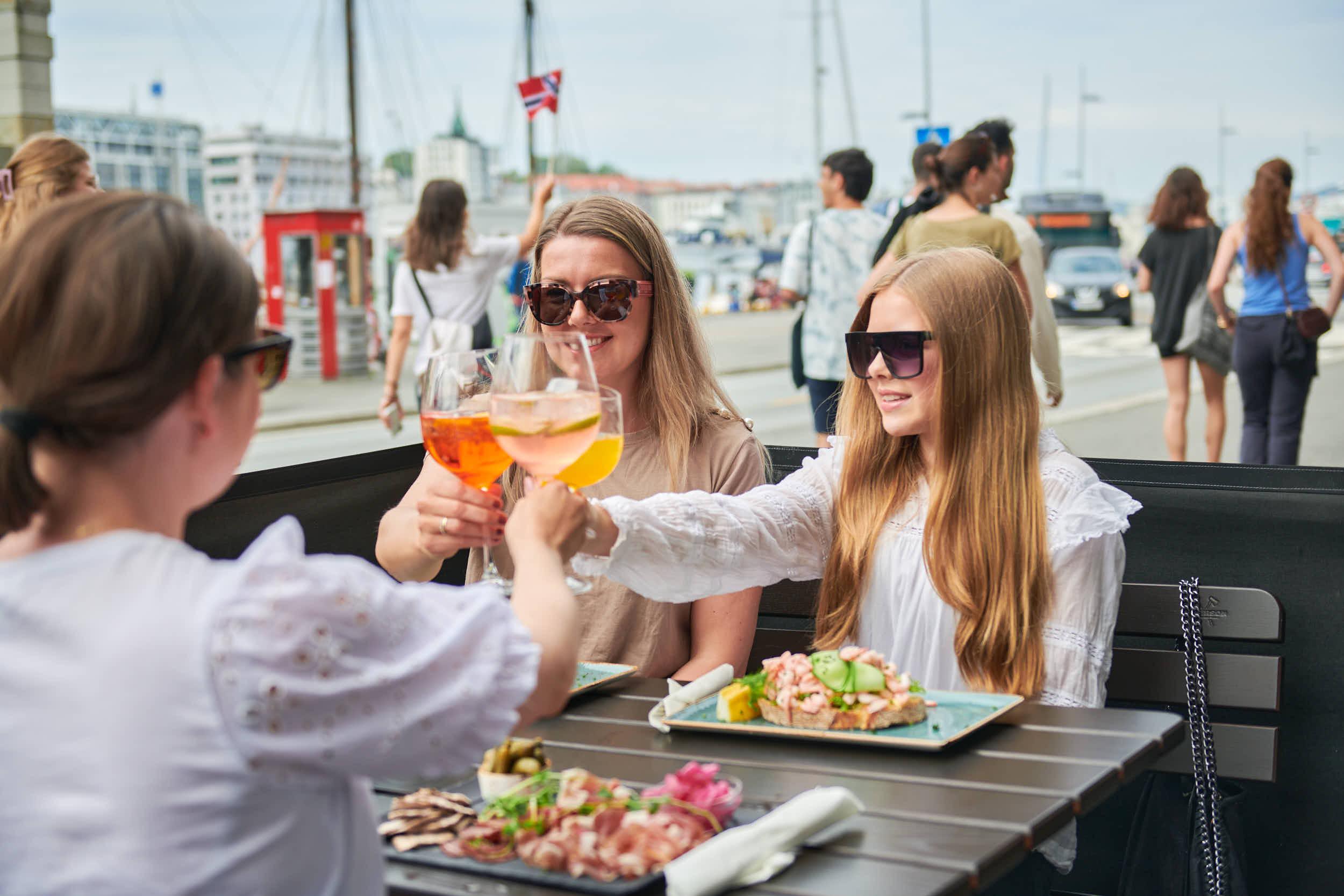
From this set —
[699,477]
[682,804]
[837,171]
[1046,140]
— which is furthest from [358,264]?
[1046,140]

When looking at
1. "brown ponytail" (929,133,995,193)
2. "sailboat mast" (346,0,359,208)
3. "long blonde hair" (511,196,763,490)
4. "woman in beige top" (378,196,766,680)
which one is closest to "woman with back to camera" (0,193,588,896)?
"woman in beige top" (378,196,766,680)

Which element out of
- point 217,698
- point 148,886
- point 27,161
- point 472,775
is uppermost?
point 27,161

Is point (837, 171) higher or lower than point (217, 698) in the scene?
higher

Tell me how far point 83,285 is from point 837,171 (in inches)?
265

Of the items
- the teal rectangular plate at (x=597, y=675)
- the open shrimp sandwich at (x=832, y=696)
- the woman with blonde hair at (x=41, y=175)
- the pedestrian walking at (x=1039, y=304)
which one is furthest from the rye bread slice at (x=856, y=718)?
the pedestrian walking at (x=1039, y=304)

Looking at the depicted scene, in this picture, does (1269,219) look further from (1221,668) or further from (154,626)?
(154,626)

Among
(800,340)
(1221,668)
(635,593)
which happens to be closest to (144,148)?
(800,340)

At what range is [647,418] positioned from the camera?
3.04 m

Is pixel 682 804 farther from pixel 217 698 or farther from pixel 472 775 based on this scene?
pixel 217 698

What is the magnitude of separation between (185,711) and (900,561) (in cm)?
172

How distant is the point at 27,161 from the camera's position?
5074 mm

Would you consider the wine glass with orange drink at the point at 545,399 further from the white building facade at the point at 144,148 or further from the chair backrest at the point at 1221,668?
the white building facade at the point at 144,148

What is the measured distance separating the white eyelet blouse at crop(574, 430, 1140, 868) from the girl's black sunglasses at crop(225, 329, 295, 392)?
3.18 ft

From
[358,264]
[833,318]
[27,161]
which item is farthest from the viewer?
[358,264]
